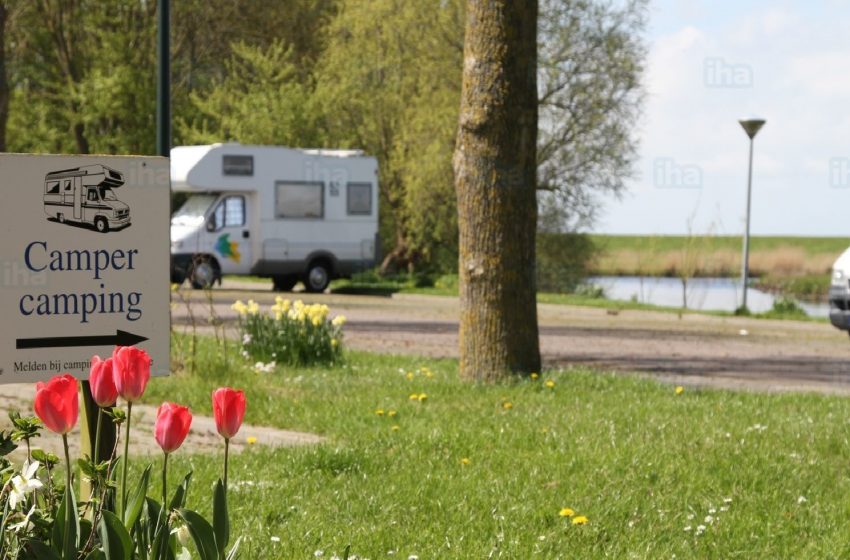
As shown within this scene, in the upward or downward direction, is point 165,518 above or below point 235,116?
below

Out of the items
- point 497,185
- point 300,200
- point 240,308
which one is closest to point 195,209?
point 300,200

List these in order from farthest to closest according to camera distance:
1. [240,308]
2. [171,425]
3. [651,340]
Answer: [651,340]
[240,308]
[171,425]

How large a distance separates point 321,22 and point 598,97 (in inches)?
513

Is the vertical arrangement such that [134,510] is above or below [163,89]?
below

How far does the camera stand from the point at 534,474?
6867mm

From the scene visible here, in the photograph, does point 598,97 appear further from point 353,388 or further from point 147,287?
point 147,287

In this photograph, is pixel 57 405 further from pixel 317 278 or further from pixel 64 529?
pixel 317 278

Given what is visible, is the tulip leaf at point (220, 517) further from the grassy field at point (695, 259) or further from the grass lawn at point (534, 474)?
the grassy field at point (695, 259)

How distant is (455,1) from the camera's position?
32.2m

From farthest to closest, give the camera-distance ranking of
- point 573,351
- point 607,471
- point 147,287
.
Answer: point 573,351, point 607,471, point 147,287

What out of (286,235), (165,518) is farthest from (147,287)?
(286,235)

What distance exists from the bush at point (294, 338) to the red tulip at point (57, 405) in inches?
353

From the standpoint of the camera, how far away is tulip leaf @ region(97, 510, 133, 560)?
308cm

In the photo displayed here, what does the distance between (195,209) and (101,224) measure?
24439mm
